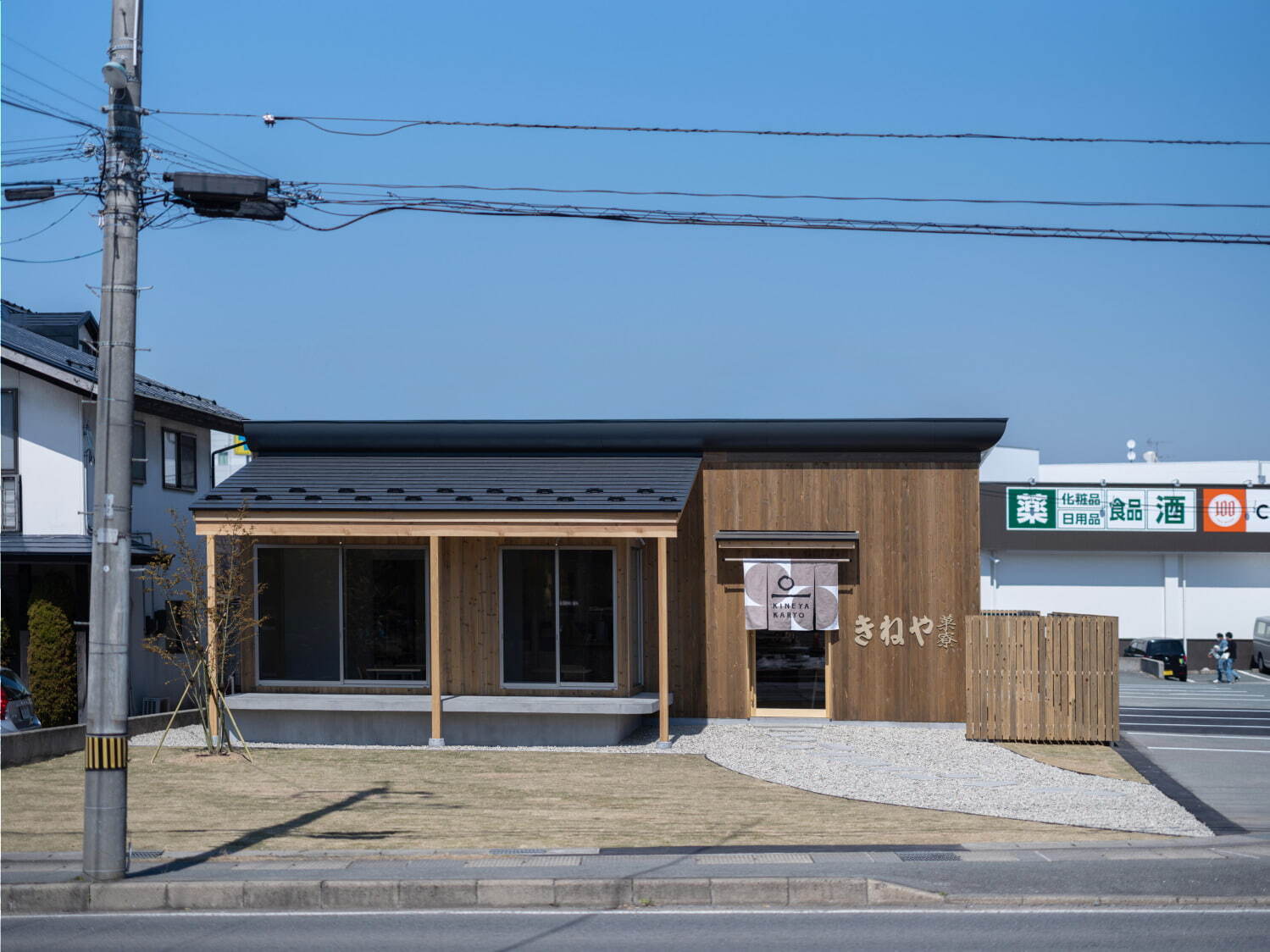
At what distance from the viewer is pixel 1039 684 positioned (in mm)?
19094

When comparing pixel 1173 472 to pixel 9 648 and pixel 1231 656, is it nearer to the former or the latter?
pixel 1231 656

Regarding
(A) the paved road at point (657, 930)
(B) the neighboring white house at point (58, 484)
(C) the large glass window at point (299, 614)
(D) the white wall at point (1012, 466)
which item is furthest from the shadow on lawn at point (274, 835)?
(D) the white wall at point (1012, 466)

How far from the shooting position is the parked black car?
37531 millimetres

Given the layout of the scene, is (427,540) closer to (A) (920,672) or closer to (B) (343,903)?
(A) (920,672)

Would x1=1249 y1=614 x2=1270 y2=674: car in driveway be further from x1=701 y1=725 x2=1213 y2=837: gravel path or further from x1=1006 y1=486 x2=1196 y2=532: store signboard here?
x1=701 y1=725 x2=1213 y2=837: gravel path

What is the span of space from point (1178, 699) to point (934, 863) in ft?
69.8

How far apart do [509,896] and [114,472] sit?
471 centimetres

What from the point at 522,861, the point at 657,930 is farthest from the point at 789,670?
the point at 657,930

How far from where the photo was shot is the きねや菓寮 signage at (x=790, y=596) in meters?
20.1

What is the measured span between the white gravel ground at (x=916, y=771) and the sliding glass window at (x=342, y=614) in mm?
1322

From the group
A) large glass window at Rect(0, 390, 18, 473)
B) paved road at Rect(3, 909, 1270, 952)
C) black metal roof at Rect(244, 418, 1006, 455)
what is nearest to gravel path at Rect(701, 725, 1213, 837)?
paved road at Rect(3, 909, 1270, 952)

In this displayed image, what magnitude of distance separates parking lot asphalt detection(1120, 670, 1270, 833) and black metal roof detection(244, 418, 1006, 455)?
18.6 feet

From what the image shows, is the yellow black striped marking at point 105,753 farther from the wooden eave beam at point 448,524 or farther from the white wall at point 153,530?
the white wall at point 153,530

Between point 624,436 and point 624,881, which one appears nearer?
point 624,881
